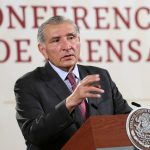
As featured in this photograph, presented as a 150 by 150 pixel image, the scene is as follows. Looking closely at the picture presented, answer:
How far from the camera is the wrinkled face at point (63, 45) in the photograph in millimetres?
2621

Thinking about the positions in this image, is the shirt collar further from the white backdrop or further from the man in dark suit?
the white backdrop

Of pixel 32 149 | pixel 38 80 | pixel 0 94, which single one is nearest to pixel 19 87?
pixel 38 80

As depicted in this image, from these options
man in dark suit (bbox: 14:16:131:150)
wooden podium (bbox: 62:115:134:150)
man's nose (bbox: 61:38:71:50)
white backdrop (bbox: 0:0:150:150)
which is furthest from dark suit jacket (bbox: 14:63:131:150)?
white backdrop (bbox: 0:0:150:150)

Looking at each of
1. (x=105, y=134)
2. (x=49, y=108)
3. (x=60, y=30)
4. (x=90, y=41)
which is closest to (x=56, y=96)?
(x=49, y=108)

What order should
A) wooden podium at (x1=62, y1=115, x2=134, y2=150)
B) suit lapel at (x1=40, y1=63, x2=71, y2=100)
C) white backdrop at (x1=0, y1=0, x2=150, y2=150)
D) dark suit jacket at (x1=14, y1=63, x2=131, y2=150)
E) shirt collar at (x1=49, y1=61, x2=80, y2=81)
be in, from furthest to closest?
white backdrop at (x1=0, y1=0, x2=150, y2=150) → shirt collar at (x1=49, y1=61, x2=80, y2=81) → suit lapel at (x1=40, y1=63, x2=71, y2=100) → dark suit jacket at (x1=14, y1=63, x2=131, y2=150) → wooden podium at (x1=62, y1=115, x2=134, y2=150)

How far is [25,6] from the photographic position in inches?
150

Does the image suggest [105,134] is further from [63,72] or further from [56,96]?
[63,72]

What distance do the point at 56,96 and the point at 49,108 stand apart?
0.07 m

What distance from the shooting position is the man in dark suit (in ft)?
7.70

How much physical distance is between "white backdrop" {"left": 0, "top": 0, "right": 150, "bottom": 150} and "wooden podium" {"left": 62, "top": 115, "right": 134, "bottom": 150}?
1697 millimetres

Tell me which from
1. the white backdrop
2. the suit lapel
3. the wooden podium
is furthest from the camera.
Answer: the white backdrop

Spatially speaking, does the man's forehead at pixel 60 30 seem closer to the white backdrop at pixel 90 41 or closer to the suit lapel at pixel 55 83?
the suit lapel at pixel 55 83

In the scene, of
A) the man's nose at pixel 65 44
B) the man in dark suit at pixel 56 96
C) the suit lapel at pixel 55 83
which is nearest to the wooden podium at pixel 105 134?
the man in dark suit at pixel 56 96

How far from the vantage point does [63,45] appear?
8.65 ft
